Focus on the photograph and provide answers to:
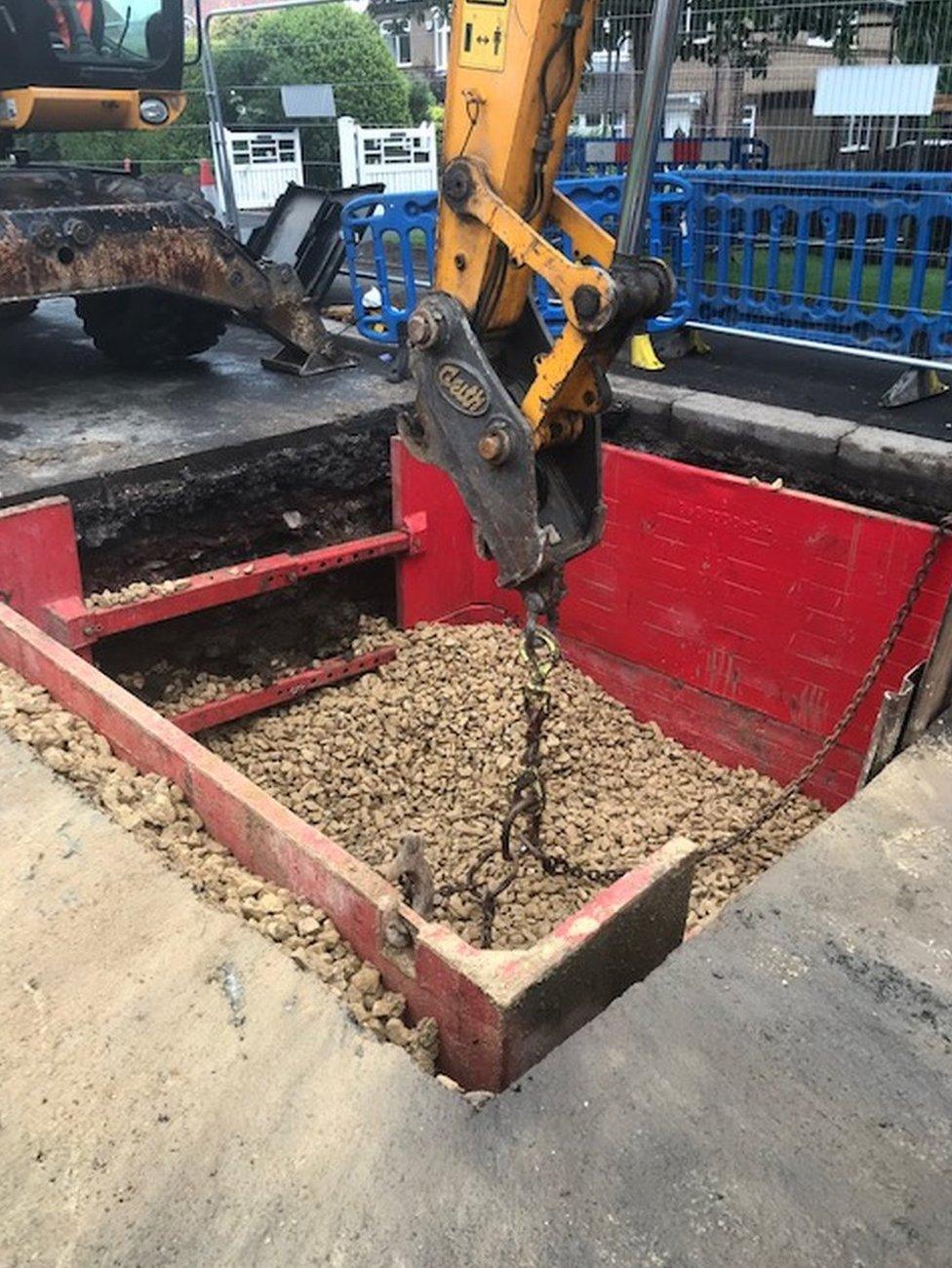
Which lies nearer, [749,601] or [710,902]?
[710,902]

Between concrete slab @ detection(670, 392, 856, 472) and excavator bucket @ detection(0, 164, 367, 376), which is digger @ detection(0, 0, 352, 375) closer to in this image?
excavator bucket @ detection(0, 164, 367, 376)

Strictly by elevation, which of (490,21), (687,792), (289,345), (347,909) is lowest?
(687,792)

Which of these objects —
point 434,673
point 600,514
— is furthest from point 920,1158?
point 434,673

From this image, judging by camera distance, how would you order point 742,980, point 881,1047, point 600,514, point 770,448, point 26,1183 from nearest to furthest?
1. point 26,1183
2. point 881,1047
3. point 742,980
4. point 600,514
5. point 770,448

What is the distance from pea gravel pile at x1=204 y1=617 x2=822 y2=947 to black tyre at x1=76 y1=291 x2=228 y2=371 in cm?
266

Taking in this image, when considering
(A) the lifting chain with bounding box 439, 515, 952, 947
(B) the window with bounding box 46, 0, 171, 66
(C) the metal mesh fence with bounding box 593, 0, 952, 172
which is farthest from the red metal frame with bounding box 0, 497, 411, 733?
(C) the metal mesh fence with bounding box 593, 0, 952, 172

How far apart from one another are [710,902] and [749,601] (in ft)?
5.08

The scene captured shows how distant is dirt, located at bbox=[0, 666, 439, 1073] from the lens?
8.11 ft

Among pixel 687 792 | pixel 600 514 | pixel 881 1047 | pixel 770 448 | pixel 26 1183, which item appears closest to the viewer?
pixel 26 1183

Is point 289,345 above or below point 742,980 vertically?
above

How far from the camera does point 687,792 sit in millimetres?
5238

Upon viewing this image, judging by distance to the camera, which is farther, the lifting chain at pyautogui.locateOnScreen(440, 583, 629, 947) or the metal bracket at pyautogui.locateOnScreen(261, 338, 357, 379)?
the metal bracket at pyautogui.locateOnScreen(261, 338, 357, 379)

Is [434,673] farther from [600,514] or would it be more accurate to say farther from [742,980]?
[742,980]

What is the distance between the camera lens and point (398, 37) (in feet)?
84.6
